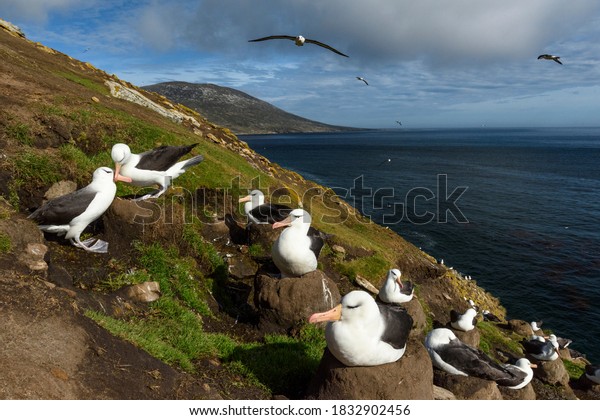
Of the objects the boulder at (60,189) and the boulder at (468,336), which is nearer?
the boulder at (60,189)

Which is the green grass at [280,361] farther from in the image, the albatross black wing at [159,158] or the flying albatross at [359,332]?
the albatross black wing at [159,158]

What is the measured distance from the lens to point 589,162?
103875mm

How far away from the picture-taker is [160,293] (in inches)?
332

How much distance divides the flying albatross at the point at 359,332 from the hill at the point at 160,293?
1.00 feet

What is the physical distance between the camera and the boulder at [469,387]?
8977 millimetres

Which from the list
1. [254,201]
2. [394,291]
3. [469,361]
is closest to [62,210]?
[254,201]

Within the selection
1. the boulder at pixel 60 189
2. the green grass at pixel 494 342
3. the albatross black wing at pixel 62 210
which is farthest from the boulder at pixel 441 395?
the boulder at pixel 60 189

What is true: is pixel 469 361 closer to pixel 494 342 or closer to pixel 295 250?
pixel 295 250

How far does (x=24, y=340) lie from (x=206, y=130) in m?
21.3

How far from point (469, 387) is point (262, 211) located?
7.23 meters

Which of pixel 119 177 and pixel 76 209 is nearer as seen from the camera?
pixel 76 209

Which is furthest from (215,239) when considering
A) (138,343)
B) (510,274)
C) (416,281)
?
(510,274)

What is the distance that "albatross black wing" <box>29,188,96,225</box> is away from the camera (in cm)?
782

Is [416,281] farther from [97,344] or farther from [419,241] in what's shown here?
[419,241]
